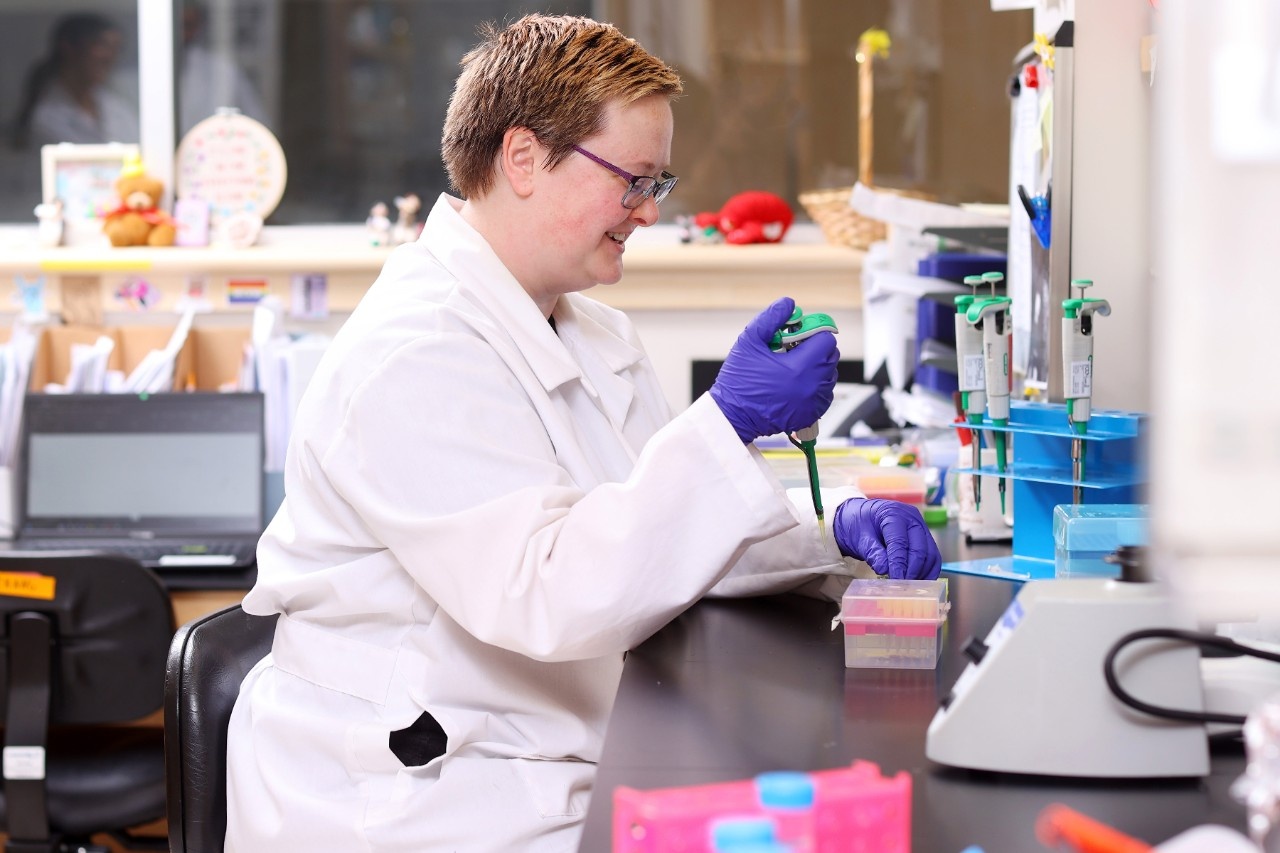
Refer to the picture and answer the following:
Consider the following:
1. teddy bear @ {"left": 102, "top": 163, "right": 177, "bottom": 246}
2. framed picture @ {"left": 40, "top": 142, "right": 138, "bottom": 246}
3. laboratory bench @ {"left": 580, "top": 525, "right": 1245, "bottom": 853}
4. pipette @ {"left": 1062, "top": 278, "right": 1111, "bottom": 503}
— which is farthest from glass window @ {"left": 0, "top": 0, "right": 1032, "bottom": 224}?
laboratory bench @ {"left": 580, "top": 525, "right": 1245, "bottom": 853}

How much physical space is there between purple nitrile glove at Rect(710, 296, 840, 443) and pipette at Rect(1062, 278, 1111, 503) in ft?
0.97

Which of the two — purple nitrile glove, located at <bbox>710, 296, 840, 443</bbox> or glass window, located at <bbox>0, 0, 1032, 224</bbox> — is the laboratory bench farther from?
glass window, located at <bbox>0, 0, 1032, 224</bbox>

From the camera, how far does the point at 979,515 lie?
1755 mm

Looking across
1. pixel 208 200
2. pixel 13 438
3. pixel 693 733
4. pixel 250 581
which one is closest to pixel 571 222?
pixel 693 733

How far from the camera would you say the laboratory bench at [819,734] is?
0.81 m

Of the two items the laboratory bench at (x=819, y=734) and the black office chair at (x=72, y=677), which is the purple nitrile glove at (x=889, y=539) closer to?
the laboratory bench at (x=819, y=734)

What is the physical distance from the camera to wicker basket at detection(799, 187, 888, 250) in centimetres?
299

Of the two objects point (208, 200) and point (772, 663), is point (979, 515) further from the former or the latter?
point (208, 200)

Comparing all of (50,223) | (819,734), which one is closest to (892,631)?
(819,734)

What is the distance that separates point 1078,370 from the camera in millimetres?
1491

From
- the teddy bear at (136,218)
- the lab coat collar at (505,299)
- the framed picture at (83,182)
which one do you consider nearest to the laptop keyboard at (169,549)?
the teddy bear at (136,218)

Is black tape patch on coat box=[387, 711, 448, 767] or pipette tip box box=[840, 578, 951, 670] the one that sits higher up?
pipette tip box box=[840, 578, 951, 670]

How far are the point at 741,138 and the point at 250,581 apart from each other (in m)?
1.64

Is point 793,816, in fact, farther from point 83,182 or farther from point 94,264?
point 83,182
